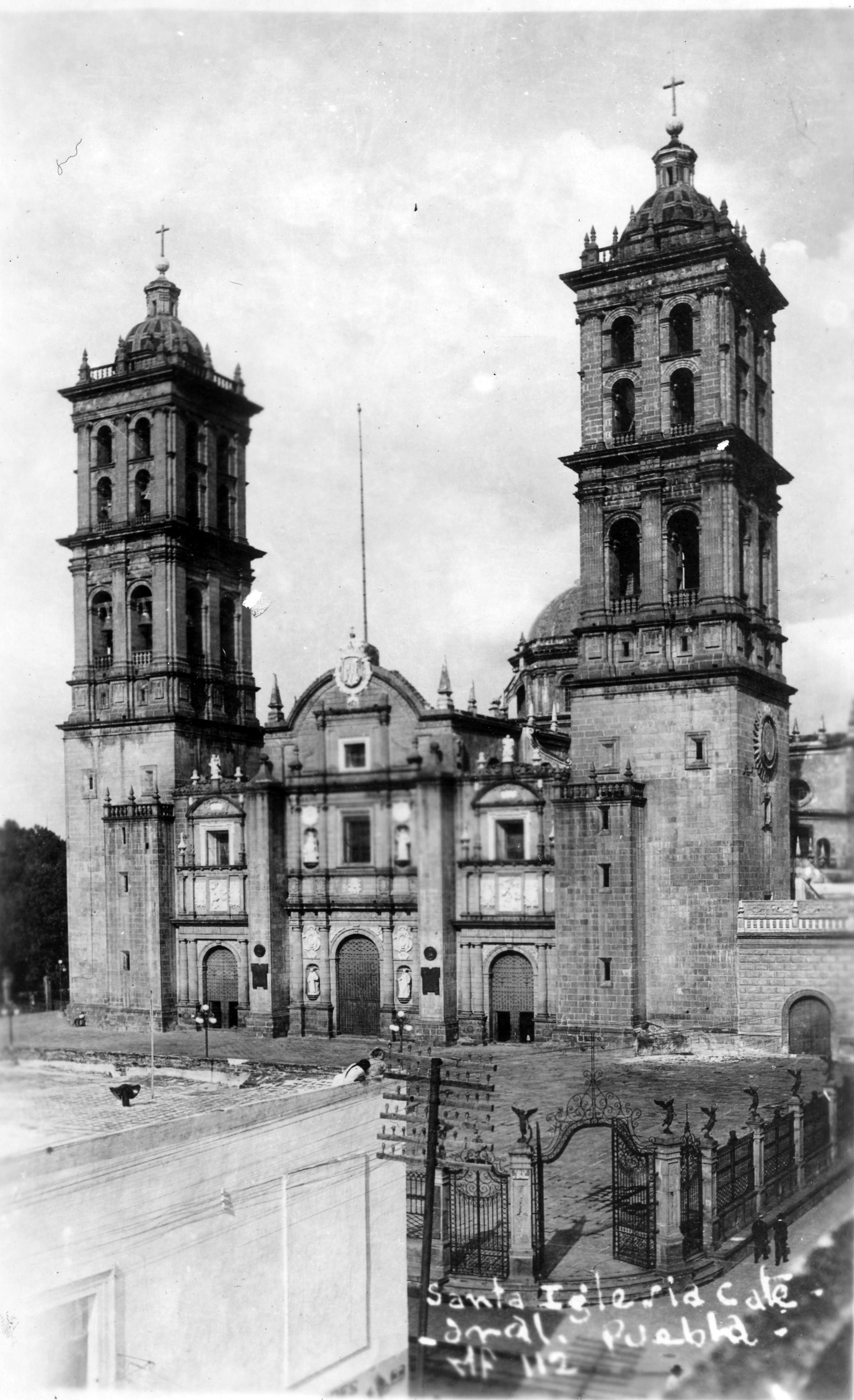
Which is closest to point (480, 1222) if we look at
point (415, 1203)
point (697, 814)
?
point (415, 1203)

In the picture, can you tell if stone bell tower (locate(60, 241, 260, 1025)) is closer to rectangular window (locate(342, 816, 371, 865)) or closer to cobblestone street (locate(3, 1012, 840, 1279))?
cobblestone street (locate(3, 1012, 840, 1279))

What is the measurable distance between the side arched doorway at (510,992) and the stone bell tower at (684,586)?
3760 millimetres

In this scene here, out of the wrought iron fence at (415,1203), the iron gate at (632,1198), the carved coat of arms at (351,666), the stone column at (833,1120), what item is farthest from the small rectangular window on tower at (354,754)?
the stone column at (833,1120)

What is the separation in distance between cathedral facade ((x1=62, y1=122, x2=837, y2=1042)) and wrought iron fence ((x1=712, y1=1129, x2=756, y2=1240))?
1.93 metres

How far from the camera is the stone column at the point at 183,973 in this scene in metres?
13.2

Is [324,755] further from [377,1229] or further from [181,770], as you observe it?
[377,1229]

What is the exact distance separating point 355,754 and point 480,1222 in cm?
395

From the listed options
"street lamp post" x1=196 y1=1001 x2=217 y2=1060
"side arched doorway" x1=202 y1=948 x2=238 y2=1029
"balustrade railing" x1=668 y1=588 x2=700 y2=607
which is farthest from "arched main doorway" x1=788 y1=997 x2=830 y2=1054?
"street lamp post" x1=196 y1=1001 x2=217 y2=1060

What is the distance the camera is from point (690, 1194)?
12.3 meters

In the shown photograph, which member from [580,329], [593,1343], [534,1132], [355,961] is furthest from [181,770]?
[580,329]

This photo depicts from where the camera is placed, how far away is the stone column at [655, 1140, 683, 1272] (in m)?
11.2

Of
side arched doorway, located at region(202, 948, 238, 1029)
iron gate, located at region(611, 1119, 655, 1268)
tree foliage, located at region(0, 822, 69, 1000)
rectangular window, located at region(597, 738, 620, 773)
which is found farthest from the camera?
rectangular window, located at region(597, 738, 620, 773)

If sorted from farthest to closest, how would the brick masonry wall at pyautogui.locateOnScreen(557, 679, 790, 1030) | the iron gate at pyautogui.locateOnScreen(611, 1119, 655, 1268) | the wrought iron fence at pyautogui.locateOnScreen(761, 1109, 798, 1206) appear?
1. the brick masonry wall at pyautogui.locateOnScreen(557, 679, 790, 1030)
2. the wrought iron fence at pyautogui.locateOnScreen(761, 1109, 798, 1206)
3. the iron gate at pyautogui.locateOnScreen(611, 1119, 655, 1268)

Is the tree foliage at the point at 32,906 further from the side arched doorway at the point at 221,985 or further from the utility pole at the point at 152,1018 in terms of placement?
the side arched doorway at the point at 221,985
